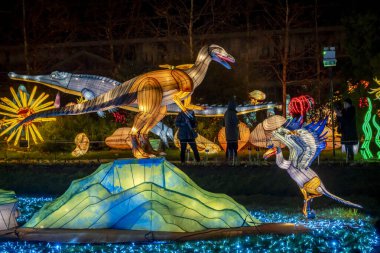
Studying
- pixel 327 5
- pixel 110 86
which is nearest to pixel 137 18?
pixel 327 5

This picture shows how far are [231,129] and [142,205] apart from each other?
29.4 feet

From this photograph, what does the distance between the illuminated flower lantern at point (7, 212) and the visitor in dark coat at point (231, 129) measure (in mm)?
8477

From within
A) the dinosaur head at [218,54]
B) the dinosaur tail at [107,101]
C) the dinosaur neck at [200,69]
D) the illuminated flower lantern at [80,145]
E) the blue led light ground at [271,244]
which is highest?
the dinosaur head at [218,54]

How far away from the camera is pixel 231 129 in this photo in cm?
2038

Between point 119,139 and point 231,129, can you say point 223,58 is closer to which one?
point 231,129

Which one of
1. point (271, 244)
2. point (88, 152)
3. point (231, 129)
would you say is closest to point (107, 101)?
point (271, 244)

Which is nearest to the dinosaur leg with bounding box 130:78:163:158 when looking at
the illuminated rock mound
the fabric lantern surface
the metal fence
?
the illuminated rock mound

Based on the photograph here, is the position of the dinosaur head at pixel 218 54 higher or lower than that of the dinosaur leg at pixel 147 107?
higher

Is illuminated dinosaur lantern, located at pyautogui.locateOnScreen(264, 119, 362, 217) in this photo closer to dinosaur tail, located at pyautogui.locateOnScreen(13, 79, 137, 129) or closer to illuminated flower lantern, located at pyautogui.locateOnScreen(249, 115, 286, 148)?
dinosaur tail, located at pyautogui.locateOnScreen(13, 79, 137, 129)

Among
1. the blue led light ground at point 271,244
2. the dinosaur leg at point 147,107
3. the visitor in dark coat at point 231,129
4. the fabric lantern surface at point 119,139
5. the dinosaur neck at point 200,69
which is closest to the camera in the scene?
the blue led light ground at point 271,244

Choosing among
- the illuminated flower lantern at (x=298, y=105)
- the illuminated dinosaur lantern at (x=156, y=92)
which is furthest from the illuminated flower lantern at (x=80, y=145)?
the illuminated dinosaur lantern at (x=156, y=92)

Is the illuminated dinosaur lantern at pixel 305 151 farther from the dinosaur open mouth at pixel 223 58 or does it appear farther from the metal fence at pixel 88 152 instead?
the metal fence at pixel 88 152

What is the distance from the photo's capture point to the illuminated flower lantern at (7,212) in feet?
40.7

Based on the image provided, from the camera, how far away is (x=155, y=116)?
13031 mm
